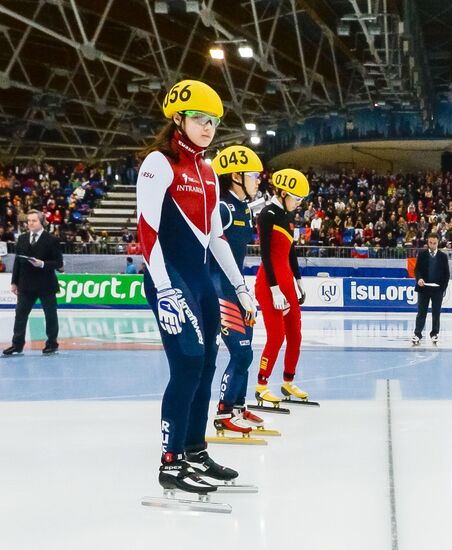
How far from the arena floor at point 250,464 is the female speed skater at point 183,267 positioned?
1.06ft

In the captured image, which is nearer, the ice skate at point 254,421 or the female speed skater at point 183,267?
the female speed skater at point 183,267

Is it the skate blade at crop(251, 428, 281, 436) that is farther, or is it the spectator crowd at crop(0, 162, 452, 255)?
the spectator crowd at crop(0, 162, 452, 255)

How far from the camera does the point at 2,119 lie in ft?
119

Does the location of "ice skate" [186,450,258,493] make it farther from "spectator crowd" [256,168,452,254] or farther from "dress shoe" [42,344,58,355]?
"spectator crowd" [256,168,452,254]

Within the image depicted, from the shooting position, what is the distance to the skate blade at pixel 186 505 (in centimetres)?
386

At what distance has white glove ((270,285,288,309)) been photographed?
251 inches

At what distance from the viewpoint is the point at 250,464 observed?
4.83 metres

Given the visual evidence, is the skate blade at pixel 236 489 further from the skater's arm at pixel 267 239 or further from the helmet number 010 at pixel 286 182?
the helmet number 010 at pixel 286 182

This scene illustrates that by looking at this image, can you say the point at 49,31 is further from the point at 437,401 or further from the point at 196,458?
the point at 196,458

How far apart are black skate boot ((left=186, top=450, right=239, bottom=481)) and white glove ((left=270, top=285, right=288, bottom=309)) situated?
219 centimetres

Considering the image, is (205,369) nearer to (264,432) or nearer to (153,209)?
(153,209)

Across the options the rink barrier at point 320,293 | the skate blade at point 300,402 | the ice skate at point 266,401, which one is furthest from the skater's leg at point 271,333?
the rink barrier at point 320,293

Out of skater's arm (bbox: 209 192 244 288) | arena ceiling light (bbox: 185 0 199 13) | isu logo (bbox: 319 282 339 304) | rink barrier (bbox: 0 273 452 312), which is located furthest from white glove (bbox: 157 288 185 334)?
arena ceiling light (bbox: 185 0 199 13)

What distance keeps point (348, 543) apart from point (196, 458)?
3.83 ft
